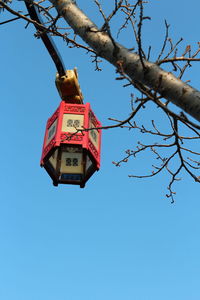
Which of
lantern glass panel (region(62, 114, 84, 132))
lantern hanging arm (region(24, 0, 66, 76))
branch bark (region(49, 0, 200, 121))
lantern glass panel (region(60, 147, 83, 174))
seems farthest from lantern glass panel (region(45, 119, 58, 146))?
branch bark (region(49, 0, 200, 121))

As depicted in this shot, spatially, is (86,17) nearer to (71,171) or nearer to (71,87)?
(71,171)

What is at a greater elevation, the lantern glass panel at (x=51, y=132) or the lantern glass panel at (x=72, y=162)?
the lantern glass panel at (x=51, y=132)

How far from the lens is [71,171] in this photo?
4.96 meters

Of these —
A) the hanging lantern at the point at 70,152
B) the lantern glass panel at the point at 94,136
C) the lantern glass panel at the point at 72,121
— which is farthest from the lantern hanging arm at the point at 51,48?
the lantern glass panel at the point at 94,136

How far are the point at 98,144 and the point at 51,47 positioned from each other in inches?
60.7

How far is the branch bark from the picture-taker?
2.16 meters

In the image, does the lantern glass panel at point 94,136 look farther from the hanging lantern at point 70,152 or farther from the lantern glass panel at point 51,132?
the lantern glass panel at point 51,132

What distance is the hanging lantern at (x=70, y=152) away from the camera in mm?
4840

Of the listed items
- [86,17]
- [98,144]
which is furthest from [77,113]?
[86,17]

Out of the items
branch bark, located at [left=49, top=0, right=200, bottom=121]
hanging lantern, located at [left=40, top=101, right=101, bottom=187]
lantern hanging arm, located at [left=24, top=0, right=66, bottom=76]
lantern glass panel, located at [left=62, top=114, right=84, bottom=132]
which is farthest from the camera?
lantern glass panel, located at [left=62, top=114, right=84, bottom=132]

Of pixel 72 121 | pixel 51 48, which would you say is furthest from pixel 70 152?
pixel 51 48

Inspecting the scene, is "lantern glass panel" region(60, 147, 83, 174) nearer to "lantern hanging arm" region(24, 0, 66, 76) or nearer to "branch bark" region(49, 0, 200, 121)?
"lantern hanging arm" region(24, 0, 66, 76)

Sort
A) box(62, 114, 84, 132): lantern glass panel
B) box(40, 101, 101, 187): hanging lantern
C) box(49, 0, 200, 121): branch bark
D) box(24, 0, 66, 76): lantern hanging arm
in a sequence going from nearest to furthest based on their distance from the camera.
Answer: box(49, 0, 200, 121): branch bark → box(24, 0, 66, 76): lantern hanging arm → box(40, 101, 101, 187): hanging lantern → box(62, 114, 84, 132): lantern glass panel

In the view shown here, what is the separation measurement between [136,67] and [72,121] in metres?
2.72
